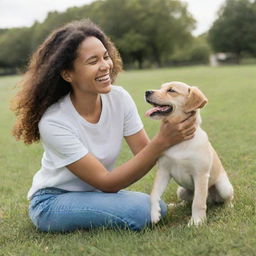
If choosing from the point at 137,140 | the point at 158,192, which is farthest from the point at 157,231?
the point at 137,140

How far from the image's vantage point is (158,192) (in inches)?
161

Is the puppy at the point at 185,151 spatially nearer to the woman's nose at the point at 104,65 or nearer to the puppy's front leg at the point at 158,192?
the puppy's front leg at the point at 158,192

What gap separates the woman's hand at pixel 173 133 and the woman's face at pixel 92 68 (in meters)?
0.60

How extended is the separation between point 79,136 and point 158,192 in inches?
33.9

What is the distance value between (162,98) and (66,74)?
33.6 inches

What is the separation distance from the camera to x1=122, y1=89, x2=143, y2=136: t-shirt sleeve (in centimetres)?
433

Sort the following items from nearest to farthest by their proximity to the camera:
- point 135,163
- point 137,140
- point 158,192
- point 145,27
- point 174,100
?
1. point 135,163
2. point 174,100
3. point 158,192
4. point 137,140
5. point 145,27

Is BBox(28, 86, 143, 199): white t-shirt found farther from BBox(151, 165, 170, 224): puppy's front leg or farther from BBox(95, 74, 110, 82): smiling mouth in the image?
BBox(151, 165, 170, 224): puppy's front leg

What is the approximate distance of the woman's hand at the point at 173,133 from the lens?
3781 millimetres

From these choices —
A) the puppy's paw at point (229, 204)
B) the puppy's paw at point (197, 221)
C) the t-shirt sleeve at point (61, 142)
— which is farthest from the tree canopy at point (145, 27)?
the puppy's paw at point (197, 221)

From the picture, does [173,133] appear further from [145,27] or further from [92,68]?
[145,27]

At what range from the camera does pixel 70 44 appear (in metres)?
3.84

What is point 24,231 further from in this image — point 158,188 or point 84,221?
point 158,188

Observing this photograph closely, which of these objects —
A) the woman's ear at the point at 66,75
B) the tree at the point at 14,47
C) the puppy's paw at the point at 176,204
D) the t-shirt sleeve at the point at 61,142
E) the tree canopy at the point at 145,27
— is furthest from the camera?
the tree at the point at 14,47
